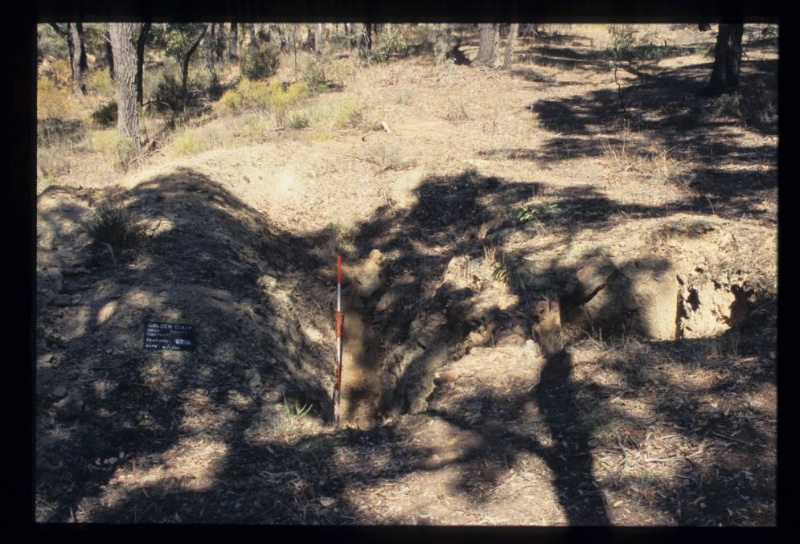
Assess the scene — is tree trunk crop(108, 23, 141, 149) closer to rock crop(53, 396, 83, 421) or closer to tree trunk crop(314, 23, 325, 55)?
rock crop(53, 396, 83, 421)

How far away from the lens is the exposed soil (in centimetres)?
545

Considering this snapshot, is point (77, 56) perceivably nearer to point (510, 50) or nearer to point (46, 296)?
point (510, 50)

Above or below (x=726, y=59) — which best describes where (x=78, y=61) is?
above

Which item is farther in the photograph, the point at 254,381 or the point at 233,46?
the point at 233,46

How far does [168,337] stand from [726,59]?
14.3 metres

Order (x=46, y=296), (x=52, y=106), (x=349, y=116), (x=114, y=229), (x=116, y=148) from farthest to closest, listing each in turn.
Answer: (x=52, y=106) → (x=349, y=116) → (x=116, y=148) → (x=114, y=229) → (x=46, y=296)

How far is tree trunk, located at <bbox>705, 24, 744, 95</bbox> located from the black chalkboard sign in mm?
13659

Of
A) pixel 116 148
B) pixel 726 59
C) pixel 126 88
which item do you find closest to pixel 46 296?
pixel 116 148

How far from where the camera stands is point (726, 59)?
52.7 feet

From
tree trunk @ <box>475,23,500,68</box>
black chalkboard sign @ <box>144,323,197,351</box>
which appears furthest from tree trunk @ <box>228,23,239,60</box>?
black chalkboard sign @ <box>144,323,197,351</box>

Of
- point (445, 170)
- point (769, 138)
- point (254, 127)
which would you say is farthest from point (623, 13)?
point (254, 127)

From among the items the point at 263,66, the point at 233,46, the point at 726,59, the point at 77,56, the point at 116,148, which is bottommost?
the point at 116,148

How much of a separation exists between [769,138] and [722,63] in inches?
124

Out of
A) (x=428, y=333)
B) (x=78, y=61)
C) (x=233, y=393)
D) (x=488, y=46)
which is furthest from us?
(x=78, y=61)
